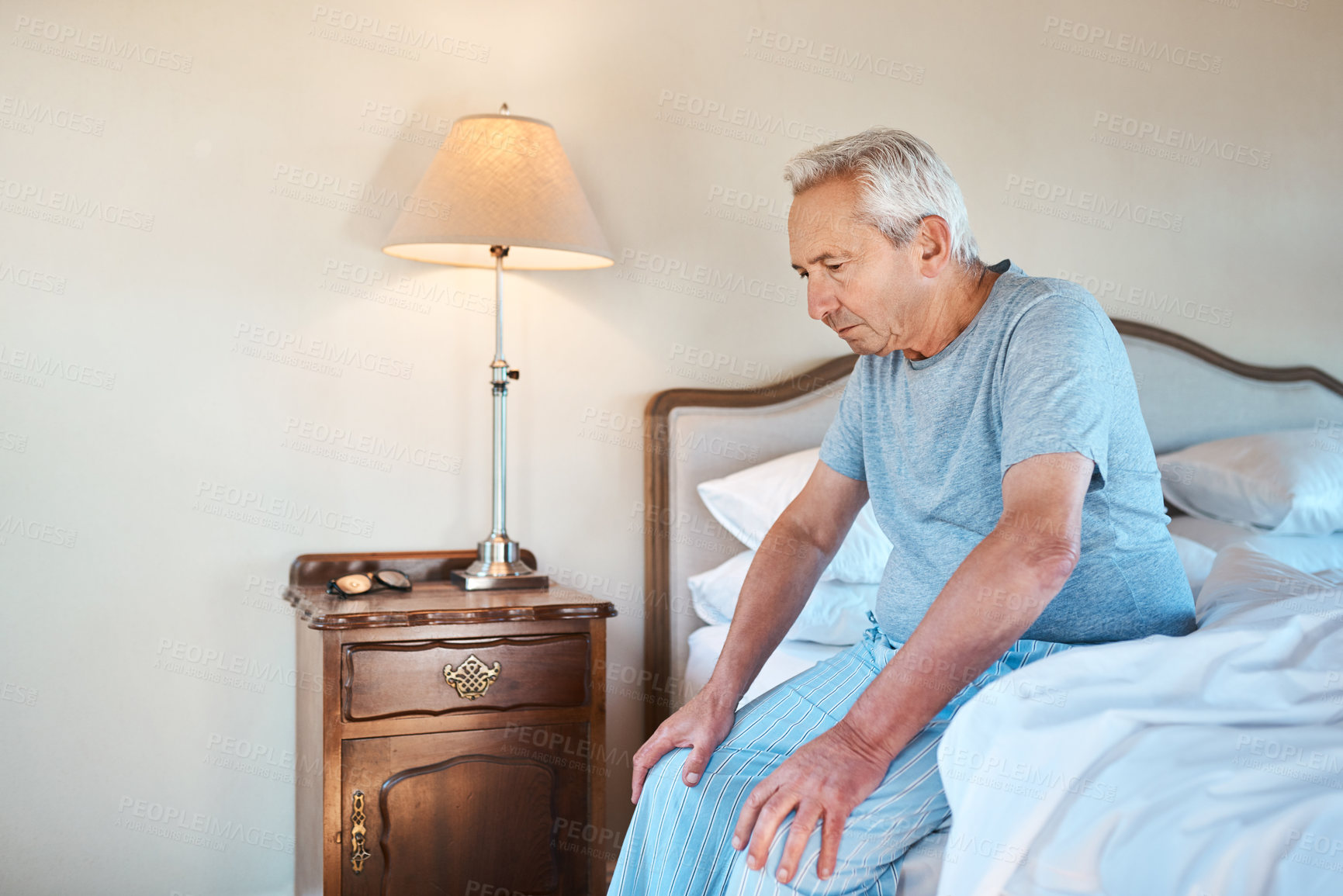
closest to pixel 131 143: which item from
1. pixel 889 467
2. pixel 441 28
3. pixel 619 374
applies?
pixel 441 28

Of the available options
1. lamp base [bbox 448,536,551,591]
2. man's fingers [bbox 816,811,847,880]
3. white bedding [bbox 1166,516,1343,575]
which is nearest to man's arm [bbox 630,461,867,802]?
man's fingers [bbox 816,811,847,880]

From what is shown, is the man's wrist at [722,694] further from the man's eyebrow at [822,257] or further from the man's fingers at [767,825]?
the man's eyebrow at [822,257]

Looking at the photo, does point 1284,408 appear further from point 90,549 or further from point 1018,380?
point 90,549

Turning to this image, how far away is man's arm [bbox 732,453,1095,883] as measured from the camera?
3.26 feet

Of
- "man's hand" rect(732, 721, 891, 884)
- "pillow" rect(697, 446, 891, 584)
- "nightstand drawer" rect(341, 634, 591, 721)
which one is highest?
"pillow" rect(697, 446, 891, 584)

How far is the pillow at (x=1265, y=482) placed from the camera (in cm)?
216

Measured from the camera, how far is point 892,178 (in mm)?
1198

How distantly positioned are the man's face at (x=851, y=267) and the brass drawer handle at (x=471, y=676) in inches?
34.1

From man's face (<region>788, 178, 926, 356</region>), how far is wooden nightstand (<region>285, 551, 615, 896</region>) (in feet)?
2.55

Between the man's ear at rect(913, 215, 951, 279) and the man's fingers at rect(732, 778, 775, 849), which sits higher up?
the man's ear at rect(913, 215, 951, 279)

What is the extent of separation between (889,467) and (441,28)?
56.5 inches

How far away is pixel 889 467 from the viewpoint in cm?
133

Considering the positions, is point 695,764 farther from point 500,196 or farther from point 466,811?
point 500,196

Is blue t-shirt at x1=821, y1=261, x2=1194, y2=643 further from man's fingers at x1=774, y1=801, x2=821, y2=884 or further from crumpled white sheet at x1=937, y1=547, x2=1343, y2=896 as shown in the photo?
man's fingers at x1=774, y1=801, x2=821, y2=884
